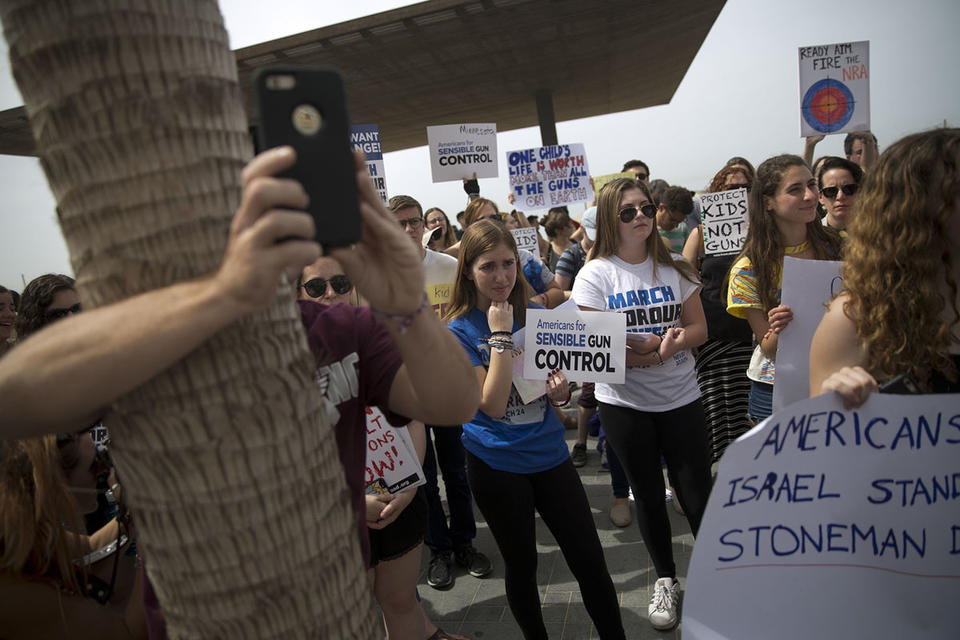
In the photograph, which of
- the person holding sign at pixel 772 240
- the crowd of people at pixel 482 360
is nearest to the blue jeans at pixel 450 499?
the crowd of people at pixel 482 360

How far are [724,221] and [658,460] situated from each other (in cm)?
196

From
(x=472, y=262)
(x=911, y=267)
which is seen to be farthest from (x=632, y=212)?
(x=911, y=267)

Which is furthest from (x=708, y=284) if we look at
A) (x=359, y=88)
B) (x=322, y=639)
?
(x=359, y=88)

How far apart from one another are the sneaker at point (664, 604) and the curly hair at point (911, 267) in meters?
1.81

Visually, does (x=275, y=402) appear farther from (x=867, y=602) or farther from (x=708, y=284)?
(x=708, y=284)

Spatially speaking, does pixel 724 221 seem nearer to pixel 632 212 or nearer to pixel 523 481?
pixel 632 212

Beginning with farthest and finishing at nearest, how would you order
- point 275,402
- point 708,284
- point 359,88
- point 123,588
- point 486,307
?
point 359,88, point 708,284, point 486,307, point 123,588, point 275,402

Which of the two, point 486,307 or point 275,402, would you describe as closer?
point 275,402

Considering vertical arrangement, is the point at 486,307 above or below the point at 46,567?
above

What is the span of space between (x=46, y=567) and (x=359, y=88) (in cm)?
1354

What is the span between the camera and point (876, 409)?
4.96 ft

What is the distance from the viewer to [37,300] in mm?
2562

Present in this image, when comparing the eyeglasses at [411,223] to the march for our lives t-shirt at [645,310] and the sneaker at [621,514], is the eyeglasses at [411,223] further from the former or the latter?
the sneaker at [621,514]

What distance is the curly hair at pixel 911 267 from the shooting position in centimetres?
165
